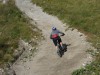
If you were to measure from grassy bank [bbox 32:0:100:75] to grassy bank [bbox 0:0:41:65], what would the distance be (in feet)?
15.3

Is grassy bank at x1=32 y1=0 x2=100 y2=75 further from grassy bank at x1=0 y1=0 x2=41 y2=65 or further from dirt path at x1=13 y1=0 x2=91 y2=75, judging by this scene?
grassy bank at x1=0 y1=0 x2=41 y2=65

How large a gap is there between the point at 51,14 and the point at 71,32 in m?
9.75

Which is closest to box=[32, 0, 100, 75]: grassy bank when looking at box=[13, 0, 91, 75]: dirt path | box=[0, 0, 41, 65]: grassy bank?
box=[13, 0, 91, 75]: dirt path

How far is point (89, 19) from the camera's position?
35406 mm

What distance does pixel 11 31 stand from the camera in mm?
35594

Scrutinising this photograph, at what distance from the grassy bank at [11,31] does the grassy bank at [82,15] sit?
15.3 feet

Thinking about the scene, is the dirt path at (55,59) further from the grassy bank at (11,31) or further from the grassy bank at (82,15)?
the grassy bank at (11,31)

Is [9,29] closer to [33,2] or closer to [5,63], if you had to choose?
[5,63]

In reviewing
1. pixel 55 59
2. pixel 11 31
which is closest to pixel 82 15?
pixel 11 31

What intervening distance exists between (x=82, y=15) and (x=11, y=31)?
9.52m

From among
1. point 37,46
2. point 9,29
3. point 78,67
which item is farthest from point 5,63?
point 9,29

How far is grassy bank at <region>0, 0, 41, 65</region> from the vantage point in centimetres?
2982

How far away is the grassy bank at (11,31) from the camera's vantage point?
29.8 m

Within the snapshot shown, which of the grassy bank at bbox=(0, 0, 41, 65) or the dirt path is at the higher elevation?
the dirt path
